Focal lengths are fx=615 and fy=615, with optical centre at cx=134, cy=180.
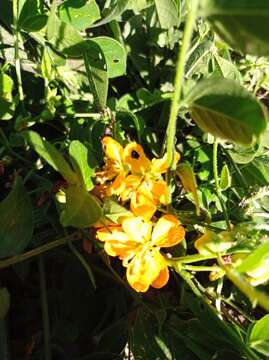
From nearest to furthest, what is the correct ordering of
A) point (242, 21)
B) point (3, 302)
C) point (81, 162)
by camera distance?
1. point (242, 21)
2. point (81, 162)
3. point (3, 302)

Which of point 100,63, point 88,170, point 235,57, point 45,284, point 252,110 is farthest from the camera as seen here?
point 235,57

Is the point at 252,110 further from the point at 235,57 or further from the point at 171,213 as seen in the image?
→ the point at 235,57

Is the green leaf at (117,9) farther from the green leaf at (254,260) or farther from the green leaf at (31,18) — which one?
the green leaf at (254,260)

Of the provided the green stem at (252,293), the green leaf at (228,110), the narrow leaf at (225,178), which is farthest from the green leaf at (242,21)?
the narrow leaf at (225,178)

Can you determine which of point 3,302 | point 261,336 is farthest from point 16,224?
point 261,336

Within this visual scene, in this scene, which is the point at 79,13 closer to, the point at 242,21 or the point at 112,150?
the point at 112,150

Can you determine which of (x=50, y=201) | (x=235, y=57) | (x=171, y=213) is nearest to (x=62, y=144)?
(x=50, y=201)
